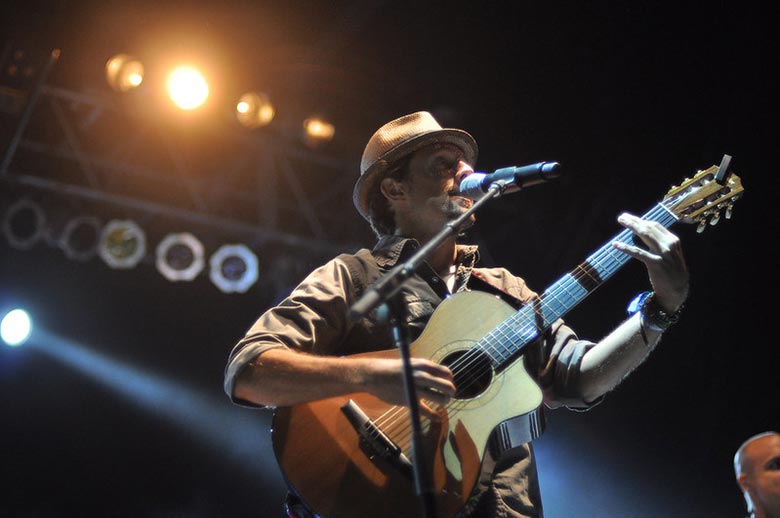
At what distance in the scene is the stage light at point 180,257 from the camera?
7.50 m

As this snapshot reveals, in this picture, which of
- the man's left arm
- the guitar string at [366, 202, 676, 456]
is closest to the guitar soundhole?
the guitar string at [366, 202, 676, 456]

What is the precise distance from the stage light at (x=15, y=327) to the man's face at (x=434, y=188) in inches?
194

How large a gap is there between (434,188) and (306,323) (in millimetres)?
1004

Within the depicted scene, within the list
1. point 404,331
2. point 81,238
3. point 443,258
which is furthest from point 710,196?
point 81,238

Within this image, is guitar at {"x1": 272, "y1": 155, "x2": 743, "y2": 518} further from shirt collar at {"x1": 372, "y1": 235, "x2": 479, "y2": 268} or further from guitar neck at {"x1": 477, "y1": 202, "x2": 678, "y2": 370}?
shirt collar at {"x1": 372, "y1": 235, "x2": 479, "y2": 268}

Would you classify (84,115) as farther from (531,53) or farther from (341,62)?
(531,53)

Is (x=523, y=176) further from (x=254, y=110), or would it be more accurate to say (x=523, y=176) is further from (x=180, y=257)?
(x=180, y=257)

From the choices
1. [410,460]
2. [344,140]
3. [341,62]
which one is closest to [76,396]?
[344,140]

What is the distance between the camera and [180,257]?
7.55 meters

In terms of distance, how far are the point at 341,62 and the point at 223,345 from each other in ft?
10.1

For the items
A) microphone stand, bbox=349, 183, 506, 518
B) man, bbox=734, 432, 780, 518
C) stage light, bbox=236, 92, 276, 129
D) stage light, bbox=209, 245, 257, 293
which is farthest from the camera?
stage light, bbox=209, 245, 257, 293

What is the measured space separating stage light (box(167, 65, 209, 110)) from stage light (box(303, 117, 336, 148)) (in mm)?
1008

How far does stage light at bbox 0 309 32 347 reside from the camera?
23.4 ft

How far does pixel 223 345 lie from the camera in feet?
26.2
